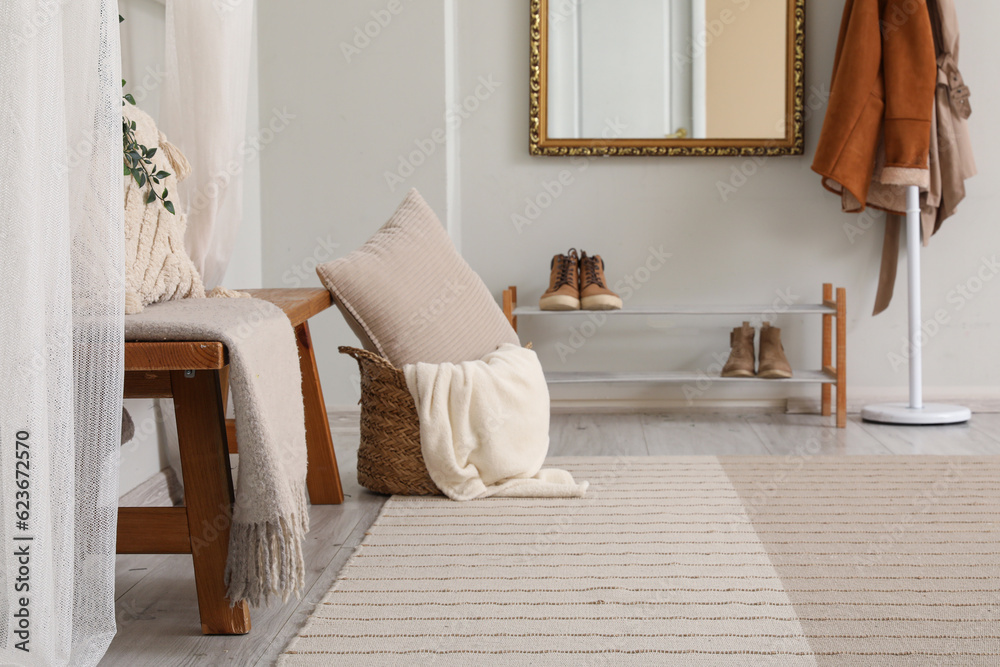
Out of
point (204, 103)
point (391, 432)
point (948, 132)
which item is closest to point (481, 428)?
point (391, 432)

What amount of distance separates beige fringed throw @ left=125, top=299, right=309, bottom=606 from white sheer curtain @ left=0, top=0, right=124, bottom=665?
14 cm

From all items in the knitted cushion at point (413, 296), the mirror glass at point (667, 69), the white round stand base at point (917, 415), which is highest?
the mirror glass at point (667, 69)

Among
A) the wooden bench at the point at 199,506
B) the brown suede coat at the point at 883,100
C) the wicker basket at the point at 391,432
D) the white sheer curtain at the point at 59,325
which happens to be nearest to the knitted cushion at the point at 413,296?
the wicker basket at the point at 391,432

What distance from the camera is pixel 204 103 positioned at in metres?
1.76

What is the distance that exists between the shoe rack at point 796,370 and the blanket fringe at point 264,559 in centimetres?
162

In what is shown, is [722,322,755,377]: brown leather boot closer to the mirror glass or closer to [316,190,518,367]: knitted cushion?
the mirror glass

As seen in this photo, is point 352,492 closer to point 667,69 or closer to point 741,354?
point 741,354

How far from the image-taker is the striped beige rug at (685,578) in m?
1.22

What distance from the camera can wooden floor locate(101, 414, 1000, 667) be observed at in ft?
4.24

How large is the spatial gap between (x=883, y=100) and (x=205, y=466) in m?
2.41

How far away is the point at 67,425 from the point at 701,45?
8.36 ft

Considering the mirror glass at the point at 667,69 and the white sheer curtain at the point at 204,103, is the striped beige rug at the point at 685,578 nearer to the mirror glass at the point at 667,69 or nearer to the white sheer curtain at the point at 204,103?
the white sheer curtain at the point at 204,103

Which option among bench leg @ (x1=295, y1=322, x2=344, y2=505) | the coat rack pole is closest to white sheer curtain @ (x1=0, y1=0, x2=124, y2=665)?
bench leg @ (x1=295, y1=322, x2=344, y2=505)

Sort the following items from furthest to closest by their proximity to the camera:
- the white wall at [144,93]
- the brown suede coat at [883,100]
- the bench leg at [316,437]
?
the brown suede coat at [883,100]
the bench leg at [316,437]
the white wall at [144,93]
